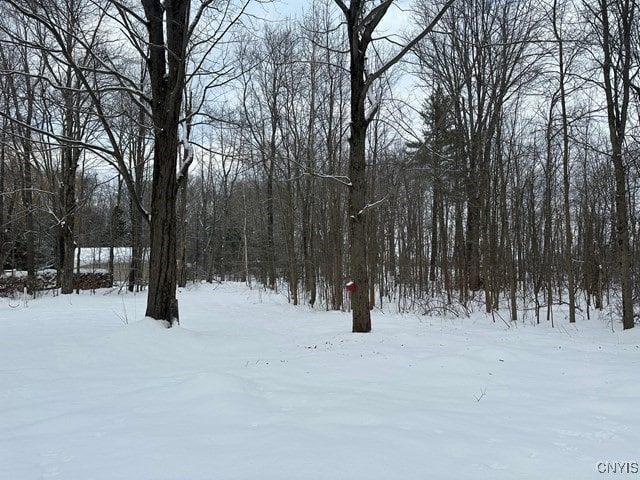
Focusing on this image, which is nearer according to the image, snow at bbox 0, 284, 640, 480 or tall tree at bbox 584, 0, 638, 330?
snow at bbox 0, 284, 640, 480

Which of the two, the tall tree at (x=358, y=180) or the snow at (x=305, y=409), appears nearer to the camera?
the snow at (x=305, y=409)

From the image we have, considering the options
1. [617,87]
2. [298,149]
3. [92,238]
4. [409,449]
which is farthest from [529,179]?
[92,238]

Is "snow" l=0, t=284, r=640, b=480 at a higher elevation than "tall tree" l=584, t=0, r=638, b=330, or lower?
lower

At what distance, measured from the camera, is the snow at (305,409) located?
7.39 feet

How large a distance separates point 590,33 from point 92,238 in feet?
103

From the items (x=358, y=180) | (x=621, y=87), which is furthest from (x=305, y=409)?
(x=621, y=87)

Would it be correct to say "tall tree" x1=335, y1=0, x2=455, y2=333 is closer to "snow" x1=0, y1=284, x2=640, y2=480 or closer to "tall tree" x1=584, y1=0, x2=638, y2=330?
"snow" x1=0, y1=284, x2=640, y2=480

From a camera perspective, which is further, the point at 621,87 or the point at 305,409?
the point at 621,87

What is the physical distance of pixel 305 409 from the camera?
3.20 m

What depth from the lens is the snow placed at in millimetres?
2254

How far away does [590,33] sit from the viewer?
9.42 meters

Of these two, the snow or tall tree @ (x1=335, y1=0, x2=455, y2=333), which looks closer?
the snow

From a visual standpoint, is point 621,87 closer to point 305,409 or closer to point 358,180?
point 358,180

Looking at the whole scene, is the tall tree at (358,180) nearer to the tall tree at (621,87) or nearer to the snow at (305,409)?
the snow at (305,409)
